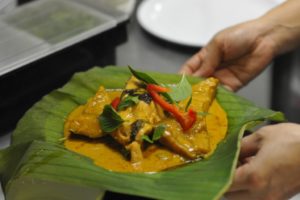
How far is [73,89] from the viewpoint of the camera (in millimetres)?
1163

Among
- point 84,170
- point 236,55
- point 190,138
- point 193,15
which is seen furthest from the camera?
point 193,15

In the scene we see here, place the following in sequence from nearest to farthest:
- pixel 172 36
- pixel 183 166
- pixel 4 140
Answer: pixel 183 166 → pixel 4 140 → pixel 172 36

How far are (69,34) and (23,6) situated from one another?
23 cm

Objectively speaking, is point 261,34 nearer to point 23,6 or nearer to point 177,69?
point 177,69

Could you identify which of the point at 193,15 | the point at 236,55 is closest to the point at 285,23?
the point at 236,55

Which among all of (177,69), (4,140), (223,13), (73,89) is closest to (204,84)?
(73,89)

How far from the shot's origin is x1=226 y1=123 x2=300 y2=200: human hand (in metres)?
0.93

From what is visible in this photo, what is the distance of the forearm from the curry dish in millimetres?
485

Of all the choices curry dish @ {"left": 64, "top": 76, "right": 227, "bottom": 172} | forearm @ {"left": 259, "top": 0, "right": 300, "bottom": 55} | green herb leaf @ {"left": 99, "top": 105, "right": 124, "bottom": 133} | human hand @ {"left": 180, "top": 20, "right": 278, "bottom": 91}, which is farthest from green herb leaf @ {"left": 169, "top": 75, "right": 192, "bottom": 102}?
forearm @ {"left": 259, "top": 0, "right": 300, "bottom": 55}

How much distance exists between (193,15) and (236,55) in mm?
414

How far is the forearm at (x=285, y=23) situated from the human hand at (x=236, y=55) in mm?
22

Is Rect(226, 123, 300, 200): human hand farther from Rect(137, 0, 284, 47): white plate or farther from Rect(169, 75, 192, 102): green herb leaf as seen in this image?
Rect(137, 0, 284, 47): white plate

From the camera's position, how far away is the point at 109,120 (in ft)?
3.09

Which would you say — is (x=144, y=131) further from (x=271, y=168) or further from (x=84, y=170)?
(x=271, y=168)
